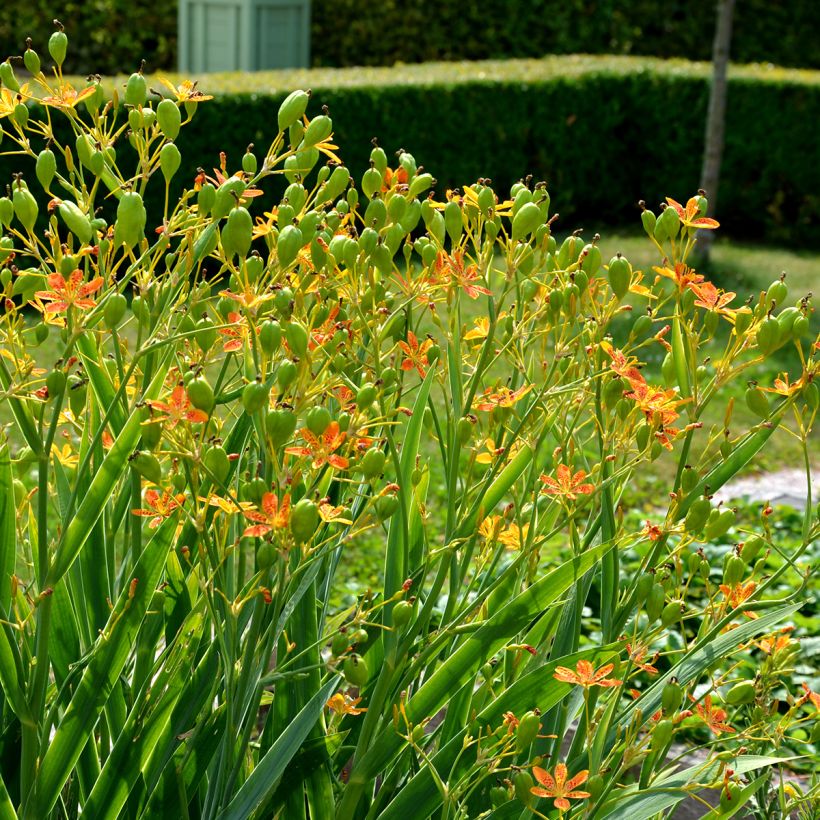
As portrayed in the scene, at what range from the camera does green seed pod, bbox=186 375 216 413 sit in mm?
1291

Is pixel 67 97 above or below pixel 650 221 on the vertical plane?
above

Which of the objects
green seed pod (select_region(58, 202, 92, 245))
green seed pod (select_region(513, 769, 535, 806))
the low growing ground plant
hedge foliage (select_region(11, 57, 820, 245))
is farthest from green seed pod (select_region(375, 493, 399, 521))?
hedge foliage (select_region(11, 57, 820, 245))

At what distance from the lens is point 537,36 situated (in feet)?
45.0

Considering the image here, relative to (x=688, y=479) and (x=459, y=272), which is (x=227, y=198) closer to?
(x=459, y=272)

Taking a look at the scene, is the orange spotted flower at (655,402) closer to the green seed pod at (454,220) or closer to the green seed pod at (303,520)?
the green seed pod at (454,220)

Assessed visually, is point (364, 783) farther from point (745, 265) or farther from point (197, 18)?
point (197, 18)

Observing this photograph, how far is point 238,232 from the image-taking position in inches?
55.8

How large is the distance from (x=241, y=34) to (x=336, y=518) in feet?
36.2

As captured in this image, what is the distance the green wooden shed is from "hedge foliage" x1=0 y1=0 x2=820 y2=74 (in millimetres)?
913

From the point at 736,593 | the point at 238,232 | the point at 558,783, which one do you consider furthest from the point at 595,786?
the point at 238,232

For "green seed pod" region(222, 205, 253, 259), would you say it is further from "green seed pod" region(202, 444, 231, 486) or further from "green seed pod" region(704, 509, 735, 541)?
"green seed pod" region(704, 509, 735, 541)

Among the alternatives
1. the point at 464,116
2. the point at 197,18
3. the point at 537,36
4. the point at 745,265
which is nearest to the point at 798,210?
the point at 745,265

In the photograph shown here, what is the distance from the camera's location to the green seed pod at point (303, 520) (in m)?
1.27

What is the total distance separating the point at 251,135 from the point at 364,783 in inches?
268
